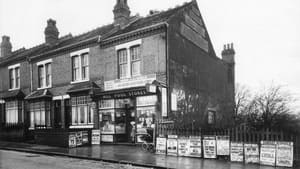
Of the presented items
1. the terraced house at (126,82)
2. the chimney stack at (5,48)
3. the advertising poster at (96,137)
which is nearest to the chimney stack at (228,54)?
the terraced house at (126,82)

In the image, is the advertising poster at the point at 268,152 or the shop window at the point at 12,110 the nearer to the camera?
the advertising poster at the point at 268,152

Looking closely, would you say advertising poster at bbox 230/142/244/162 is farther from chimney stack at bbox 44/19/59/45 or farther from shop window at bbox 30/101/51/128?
chimney stack at bbox 44/19/59/45

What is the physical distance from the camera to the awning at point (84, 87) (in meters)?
18.6

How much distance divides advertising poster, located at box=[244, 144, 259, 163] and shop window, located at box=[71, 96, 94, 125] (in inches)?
467

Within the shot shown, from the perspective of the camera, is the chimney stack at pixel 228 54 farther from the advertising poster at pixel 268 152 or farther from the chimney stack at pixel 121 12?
the advertising poster at pixel 268 152

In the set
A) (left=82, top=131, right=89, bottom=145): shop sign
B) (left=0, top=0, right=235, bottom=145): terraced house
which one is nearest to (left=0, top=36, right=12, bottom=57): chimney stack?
(left=0, top=0, right=235, bottom=145): terraced house


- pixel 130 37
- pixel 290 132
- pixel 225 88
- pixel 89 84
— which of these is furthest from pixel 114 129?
pixel 225 88

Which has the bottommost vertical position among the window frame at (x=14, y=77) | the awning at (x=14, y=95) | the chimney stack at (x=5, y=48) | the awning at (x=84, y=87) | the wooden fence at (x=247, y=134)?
the wooden fence at (x=247, y=134)

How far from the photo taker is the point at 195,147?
1168cm

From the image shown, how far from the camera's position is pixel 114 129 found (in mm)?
17547

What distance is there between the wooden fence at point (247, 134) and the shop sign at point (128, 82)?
14.3 feet

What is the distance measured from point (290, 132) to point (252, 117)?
4891mm

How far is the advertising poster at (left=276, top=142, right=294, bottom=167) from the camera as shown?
9383 millimetres

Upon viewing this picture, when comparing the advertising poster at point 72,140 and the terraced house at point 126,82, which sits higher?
the terraced house at point 126,82
